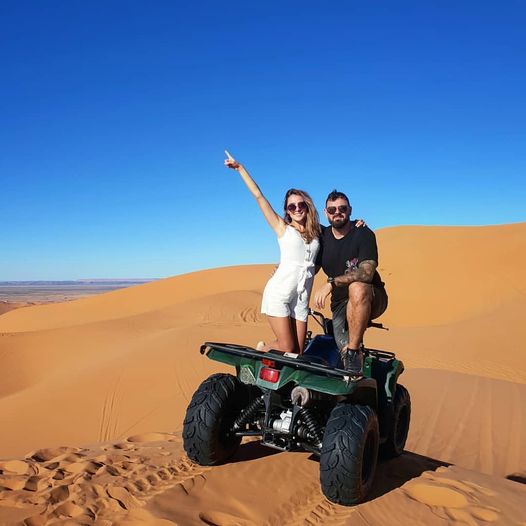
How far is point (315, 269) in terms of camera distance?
4816 mm

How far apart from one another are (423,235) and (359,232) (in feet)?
104

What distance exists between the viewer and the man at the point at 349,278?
14.0 ft

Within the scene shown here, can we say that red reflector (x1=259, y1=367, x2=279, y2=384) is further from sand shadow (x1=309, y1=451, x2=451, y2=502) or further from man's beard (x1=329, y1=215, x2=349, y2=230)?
man's beard (x1=329, y1=215, x2=349, y2=230)

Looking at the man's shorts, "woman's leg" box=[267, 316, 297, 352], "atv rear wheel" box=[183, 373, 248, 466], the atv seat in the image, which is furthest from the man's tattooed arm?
"atv rear wheel" box=[183, 373, 248, 466]

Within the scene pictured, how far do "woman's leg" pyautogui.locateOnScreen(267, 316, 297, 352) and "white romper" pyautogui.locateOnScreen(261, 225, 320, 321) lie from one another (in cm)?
5

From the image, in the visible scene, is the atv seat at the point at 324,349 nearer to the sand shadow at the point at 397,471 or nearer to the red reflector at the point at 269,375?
the red reflector at the point at 269,375

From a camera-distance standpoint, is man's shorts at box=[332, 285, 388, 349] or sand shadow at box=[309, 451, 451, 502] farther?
man's shorts at box=[332, 285, 388, 349]

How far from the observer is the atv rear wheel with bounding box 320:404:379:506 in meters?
3.79

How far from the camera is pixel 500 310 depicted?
1823 centimetres

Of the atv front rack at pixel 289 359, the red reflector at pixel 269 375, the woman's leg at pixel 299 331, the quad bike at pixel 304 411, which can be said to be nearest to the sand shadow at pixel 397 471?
the quad bike at pixel 304 411

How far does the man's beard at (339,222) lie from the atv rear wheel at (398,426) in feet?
5.91

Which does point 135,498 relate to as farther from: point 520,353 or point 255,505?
point 520,353

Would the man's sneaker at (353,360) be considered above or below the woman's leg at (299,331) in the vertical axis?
below

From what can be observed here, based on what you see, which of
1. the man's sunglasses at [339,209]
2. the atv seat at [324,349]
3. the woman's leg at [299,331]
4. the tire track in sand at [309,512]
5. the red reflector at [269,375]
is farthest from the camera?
the atv seat at [324,349]
